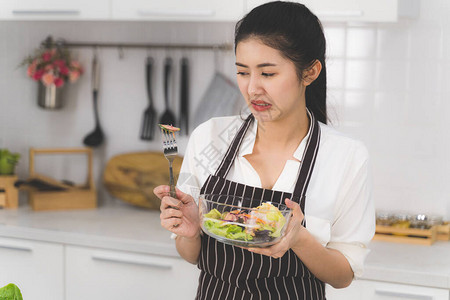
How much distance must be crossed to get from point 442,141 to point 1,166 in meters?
1.94

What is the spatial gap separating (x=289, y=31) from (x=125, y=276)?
1.29 m

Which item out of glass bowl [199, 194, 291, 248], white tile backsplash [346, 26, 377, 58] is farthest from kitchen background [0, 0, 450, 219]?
glass bowl [199, 194, 291, 248]

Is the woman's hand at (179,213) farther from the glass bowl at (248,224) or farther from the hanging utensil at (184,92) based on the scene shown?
the hanging utensil at (184,92)

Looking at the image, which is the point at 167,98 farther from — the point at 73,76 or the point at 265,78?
the point at 265,78

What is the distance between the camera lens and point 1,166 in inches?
109

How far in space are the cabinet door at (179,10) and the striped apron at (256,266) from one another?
2.90 ft

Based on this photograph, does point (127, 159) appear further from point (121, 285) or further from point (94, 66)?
point (121, 285)

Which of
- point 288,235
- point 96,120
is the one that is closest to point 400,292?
point 288,235

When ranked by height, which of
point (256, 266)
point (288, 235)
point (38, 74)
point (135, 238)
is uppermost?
point (38, 74)

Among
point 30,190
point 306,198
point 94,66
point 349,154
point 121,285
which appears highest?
point 94,66

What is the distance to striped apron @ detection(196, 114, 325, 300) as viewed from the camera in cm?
145

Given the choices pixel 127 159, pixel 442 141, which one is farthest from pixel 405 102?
pixel 127 159

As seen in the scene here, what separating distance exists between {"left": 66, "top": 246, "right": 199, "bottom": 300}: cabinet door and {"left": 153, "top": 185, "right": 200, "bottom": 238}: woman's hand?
81 centimetres

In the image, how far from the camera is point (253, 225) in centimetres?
115
